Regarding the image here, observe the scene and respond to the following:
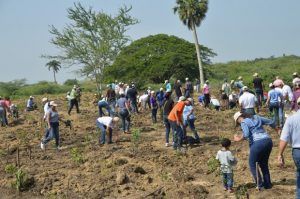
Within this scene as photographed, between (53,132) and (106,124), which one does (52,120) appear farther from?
(106,124)

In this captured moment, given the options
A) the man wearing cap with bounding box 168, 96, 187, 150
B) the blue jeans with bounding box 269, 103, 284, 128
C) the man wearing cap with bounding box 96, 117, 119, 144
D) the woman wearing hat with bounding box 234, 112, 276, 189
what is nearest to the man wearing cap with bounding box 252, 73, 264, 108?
the blue jeans with bounding box 269, 103, 284, 128

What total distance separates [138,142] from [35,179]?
4598 mm

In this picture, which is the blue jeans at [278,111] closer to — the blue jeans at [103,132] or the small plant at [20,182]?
the blue jeans at [103,132]

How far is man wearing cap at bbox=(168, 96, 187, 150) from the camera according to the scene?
13.3 meters

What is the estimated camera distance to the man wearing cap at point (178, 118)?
525 inches

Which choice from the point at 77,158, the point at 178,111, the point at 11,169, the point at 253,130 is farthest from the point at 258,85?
the point at 253,130

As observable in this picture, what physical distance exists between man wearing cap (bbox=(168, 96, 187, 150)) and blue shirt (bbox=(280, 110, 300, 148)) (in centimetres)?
608

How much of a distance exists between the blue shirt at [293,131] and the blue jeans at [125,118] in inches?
389

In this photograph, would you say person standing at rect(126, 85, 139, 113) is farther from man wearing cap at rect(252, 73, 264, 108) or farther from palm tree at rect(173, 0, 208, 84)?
palm tree at rect(173, 0, 208, 84)

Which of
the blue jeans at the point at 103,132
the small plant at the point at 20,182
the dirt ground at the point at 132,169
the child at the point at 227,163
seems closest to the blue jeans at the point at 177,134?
the dirt ground at the point at 132,169

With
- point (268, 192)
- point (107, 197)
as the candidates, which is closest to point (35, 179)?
point (107, 197)

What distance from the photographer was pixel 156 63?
4478 cm

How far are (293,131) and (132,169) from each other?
5.26 metres

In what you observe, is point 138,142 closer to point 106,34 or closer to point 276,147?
point 276,147
